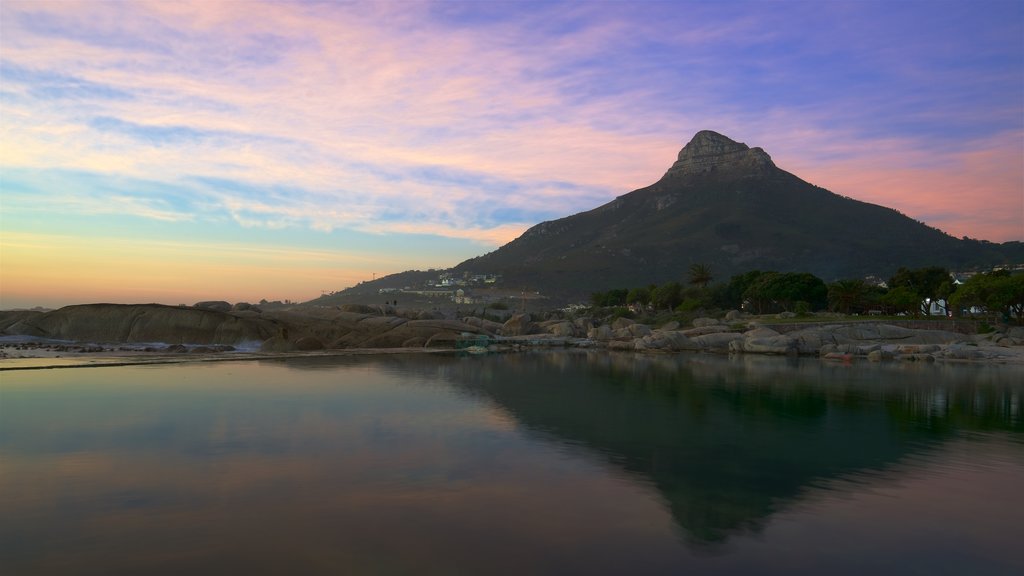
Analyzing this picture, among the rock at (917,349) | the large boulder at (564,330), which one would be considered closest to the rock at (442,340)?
the large boulder at (564,330)

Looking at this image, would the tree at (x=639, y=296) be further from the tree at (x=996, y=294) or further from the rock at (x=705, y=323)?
the tree at (x=996, y=294)

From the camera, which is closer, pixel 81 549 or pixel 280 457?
pixel 81 549

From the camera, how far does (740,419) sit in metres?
24.8

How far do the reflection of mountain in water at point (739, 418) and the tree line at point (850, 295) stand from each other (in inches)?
1311

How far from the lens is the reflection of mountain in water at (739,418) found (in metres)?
15.2

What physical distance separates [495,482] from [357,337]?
50.0 meters

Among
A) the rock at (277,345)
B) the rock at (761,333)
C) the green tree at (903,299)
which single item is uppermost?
the green tree at (903,299)

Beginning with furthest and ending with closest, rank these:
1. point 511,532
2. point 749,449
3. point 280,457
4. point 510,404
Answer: point 510,404 < point 749,449 < point 280,457 < point 511,532

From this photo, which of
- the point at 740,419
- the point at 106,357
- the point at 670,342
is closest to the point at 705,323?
the point at 670,342

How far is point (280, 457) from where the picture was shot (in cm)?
1697

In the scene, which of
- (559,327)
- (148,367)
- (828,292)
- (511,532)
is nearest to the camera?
(511,532)

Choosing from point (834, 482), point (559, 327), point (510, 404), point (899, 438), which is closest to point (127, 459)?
point (510, 404)

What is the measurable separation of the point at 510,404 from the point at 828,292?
84.2 meters

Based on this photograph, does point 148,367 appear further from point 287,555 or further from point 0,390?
point 287,555
